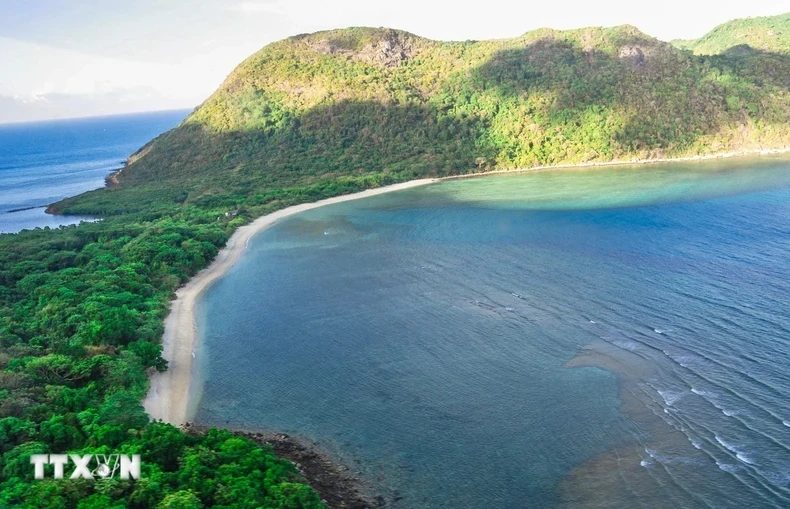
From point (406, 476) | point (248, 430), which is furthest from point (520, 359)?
point (248, 430)

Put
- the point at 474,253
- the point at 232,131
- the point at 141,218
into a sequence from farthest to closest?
the point at 232,131, the point at 141,218, the point at 474,253

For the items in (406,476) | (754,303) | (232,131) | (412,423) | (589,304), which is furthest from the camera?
(232,131)

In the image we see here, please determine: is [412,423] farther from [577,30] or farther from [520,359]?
[577,30]

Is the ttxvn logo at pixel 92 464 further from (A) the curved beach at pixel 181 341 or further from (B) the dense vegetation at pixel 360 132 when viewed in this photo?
(B) the dense vegetation at pixel 360 132

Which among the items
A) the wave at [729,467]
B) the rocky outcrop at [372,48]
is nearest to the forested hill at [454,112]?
the rocky outcrop at [372,48]

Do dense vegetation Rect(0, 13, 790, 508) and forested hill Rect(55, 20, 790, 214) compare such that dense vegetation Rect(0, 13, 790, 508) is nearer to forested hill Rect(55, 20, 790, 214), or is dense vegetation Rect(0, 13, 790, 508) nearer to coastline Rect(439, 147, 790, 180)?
forested hill Rect(55, 20, 790, 214)
